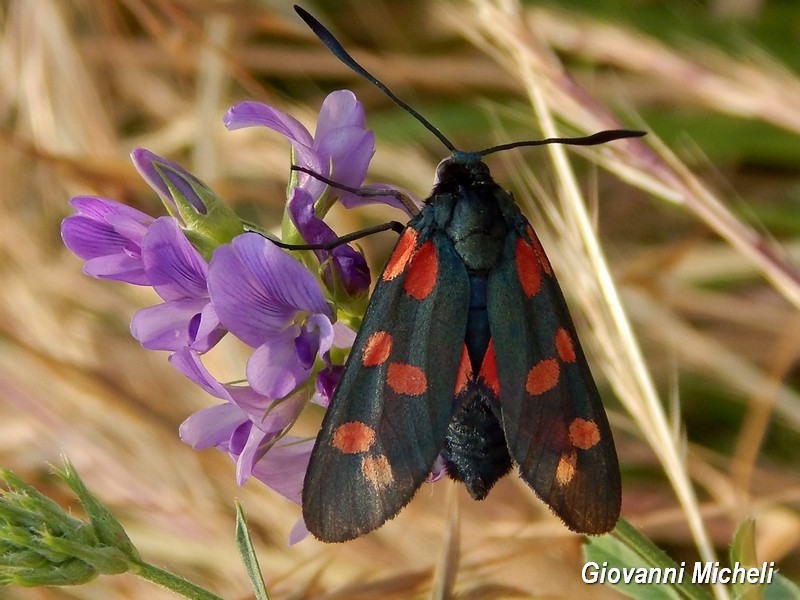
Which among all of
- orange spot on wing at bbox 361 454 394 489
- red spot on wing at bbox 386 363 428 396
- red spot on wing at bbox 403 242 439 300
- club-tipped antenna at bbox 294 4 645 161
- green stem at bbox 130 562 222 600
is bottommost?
green stem at bbox 130 562 222 600

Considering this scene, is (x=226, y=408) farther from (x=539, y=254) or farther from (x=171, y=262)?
(x=539, y=254)

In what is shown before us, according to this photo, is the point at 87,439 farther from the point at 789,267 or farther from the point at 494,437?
the point at 789,267

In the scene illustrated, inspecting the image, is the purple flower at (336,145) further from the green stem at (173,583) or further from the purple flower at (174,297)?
the green stem at (173,583)

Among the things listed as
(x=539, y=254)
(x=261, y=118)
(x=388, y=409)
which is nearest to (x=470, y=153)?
(x=539, y=254)

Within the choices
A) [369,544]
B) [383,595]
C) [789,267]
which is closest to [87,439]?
[369,544]

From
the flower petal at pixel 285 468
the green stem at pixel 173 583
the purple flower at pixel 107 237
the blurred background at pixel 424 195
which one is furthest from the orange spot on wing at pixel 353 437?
the blurred background at pixel 424 195

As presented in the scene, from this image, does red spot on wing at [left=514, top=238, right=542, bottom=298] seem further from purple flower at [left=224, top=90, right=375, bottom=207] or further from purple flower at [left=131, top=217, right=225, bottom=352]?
purple flower at [left=131, top=217, right=225, bottom=352]

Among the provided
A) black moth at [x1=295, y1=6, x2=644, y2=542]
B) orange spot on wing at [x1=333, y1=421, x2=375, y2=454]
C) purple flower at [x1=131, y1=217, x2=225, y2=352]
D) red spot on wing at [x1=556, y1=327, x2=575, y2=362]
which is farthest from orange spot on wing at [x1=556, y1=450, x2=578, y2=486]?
purple flower at [x1=131, y1=217, x2=225, y2=352]
